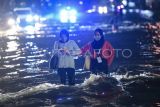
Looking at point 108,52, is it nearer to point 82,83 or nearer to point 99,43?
point 99,43

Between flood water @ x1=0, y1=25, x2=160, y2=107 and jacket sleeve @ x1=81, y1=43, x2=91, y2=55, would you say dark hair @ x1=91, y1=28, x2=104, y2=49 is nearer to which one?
jacket sleeve @ x1=81, y1=43, x2=91, y2=55

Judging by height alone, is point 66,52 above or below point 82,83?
above

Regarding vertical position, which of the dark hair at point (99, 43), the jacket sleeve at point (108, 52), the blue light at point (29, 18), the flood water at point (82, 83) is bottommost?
the flood water at point (82, 83)

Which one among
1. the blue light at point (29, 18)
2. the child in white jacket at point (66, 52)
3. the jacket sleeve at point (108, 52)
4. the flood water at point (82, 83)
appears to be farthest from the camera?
the blue light at point (29, 18)

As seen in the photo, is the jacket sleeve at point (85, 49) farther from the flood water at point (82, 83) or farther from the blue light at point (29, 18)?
the blue light at point (29, 18)

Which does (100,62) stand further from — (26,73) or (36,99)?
(26,73)

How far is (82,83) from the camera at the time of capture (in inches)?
595

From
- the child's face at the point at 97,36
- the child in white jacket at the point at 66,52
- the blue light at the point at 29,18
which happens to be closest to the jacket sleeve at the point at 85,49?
the child in white jacket at the point at 66,52

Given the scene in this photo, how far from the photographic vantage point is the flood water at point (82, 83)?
41.4ft

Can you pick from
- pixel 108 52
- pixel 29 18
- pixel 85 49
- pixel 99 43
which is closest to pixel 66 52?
pixel 85 49

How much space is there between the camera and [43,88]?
48.0ft

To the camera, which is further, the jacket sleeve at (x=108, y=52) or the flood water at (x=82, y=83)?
the jacket sleeve at (x=108, y=52)

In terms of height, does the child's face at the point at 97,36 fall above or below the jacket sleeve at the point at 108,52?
above

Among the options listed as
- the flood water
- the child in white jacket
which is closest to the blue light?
the flood water
